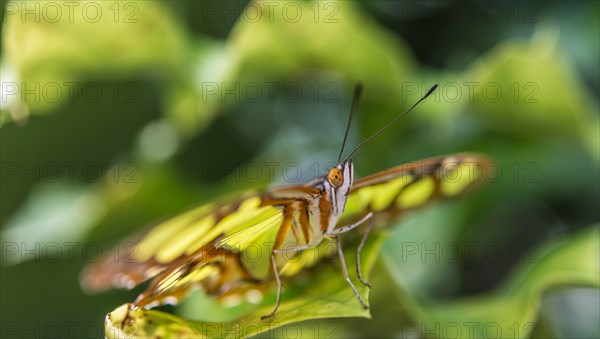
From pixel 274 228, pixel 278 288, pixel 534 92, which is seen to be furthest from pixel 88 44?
pixel 534 92

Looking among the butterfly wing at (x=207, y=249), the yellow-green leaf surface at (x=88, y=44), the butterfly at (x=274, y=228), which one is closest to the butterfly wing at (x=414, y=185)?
the butterfly at (x=274, y=228)

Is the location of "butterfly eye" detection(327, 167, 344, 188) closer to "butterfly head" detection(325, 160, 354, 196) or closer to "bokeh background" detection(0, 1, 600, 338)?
"butterfly head" detection(325, 160, 354, 196)

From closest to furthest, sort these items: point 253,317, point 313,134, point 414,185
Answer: point 253,317 → point 414,185 → point 313,134

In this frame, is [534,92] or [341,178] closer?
[341,178]

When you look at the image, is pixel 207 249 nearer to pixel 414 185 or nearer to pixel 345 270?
pixel 345 270

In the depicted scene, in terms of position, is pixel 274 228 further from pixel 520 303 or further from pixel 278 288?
pixel 520 303

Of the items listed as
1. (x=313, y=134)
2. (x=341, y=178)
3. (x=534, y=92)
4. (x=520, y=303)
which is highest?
(x=313, y=134)

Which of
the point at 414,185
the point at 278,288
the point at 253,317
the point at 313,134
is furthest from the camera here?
the point at 313,134

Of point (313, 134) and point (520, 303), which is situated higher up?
point (313, 134)
